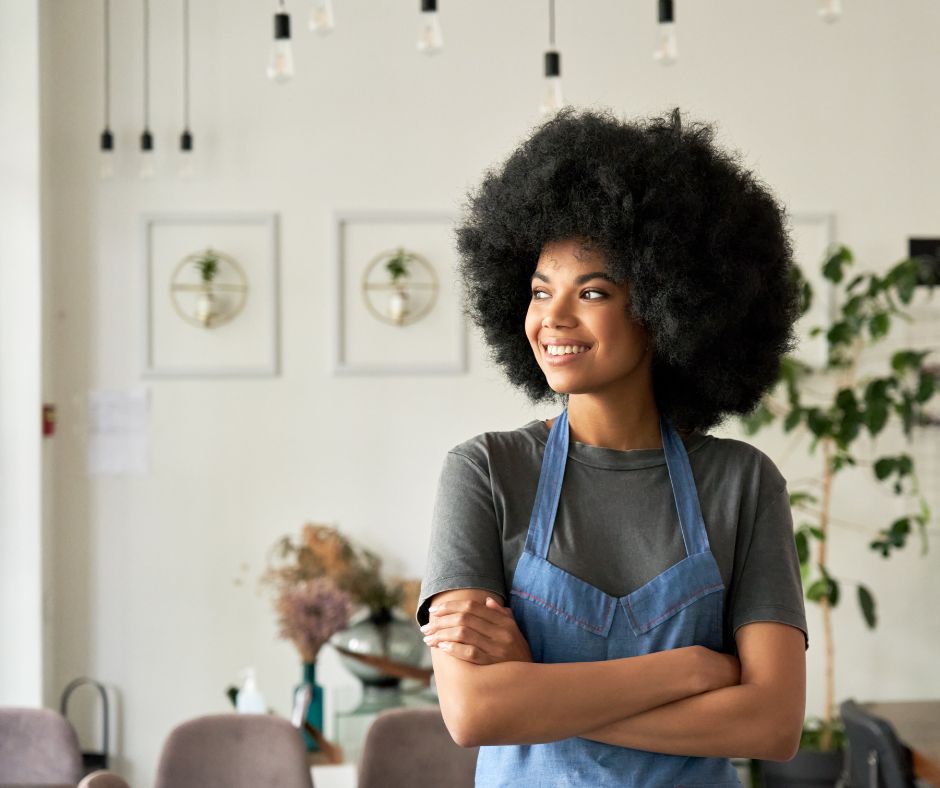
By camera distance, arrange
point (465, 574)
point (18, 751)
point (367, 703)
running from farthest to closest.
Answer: point (367, 703) → point (18, 751) → point (465, 574)

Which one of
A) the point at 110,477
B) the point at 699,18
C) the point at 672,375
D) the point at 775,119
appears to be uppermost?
the point at 699,18

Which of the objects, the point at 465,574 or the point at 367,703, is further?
the point at 367,703

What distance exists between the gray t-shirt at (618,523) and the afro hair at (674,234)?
4.7 inches

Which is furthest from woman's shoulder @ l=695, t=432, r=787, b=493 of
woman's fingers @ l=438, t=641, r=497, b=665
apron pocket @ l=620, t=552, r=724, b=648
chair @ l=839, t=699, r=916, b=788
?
chair @ l=839, t=699, r=916, b=788

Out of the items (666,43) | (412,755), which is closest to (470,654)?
(412,755)

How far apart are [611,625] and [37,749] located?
2422 millimetres

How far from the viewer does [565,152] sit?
60.7 inches

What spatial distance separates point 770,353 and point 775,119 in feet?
11.5

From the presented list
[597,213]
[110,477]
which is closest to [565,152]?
[597,213]

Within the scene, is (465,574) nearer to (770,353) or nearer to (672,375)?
(672,375)

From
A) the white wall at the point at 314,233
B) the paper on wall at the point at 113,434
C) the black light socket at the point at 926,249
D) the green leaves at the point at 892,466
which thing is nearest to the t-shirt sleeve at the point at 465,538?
the white wall at the point at 314,233

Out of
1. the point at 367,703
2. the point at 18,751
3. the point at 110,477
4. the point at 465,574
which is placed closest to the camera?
the point at 465,574

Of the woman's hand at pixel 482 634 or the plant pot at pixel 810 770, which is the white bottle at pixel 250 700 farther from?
the woman's hand at pixel 482 634

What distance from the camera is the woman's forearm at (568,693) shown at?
1.37 meters
